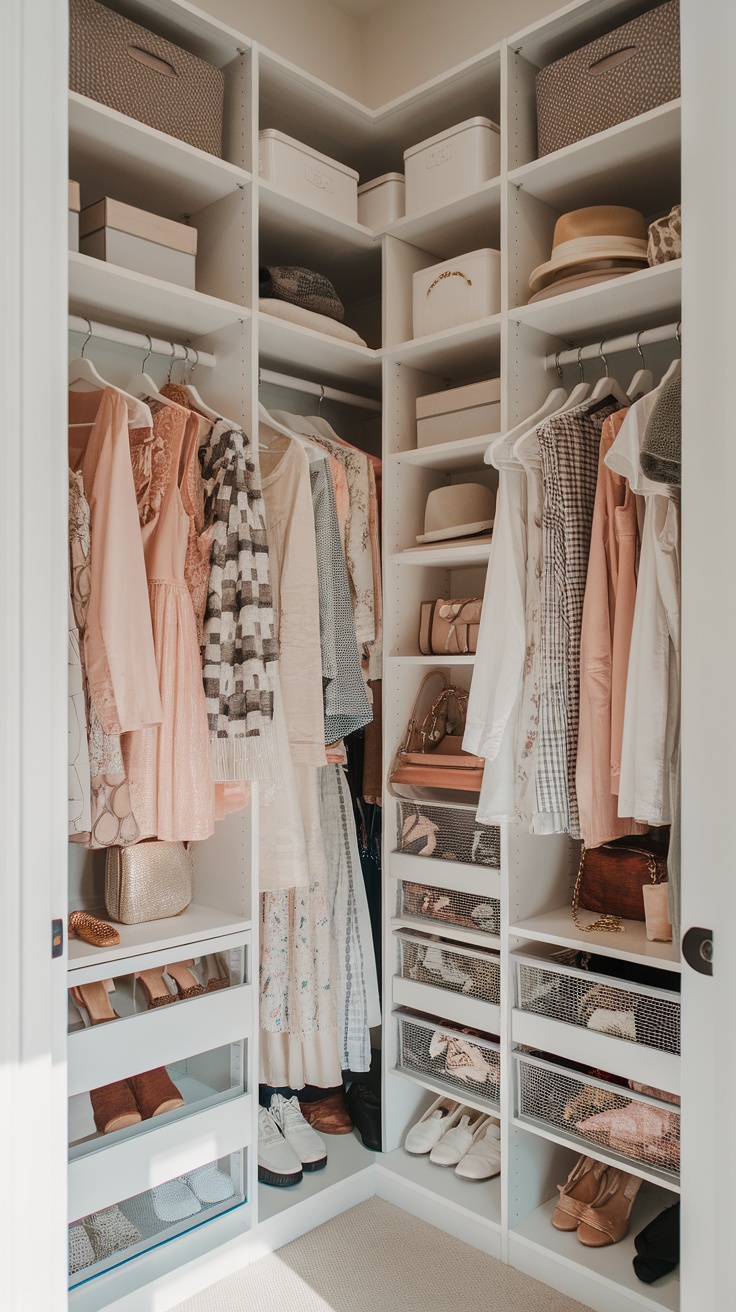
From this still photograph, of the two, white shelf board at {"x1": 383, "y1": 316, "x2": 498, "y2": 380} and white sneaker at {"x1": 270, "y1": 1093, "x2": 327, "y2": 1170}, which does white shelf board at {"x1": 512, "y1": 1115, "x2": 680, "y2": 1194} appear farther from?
white shelf board at {"x1": 383, "y1": 316, "x2": 498, "y2": 380}

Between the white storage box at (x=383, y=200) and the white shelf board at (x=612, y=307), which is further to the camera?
the white storage box at (x=383, y=200)

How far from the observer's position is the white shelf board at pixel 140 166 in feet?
6.04

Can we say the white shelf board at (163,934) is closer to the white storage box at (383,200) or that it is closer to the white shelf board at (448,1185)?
the white shelf board at (448,1185)

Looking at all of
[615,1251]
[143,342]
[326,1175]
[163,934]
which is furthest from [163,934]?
[143,342]

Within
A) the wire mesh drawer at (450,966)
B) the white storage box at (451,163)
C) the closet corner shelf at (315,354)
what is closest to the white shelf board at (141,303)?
the closet corner shelf at (315,354)

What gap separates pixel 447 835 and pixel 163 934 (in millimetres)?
742

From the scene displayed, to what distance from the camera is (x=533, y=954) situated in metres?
2.15

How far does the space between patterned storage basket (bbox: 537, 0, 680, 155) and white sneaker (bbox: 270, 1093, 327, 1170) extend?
2.47m

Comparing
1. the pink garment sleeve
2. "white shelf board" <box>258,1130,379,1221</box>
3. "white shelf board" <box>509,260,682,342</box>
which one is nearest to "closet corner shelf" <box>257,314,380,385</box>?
"white shelf board" <box>509,260,682,342</box>

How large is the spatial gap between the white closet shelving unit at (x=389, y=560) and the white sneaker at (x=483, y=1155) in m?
0.04

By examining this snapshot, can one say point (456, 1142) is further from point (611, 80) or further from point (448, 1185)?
point (611, 80)

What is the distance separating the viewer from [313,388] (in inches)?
99.6

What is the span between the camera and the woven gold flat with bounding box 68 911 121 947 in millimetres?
1868

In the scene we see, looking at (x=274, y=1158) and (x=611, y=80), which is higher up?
(x=611, y=80)
